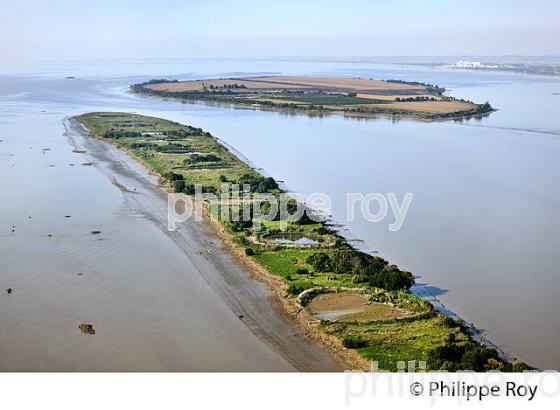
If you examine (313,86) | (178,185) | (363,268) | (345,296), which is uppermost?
(313,86)

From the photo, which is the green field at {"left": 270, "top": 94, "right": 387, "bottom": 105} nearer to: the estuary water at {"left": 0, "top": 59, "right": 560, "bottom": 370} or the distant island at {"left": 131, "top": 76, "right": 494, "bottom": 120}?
the distant island at {"left": 131, "top": 76, "right": 494, "bottom": 120}

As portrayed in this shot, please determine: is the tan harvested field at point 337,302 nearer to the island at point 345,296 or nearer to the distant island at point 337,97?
the island at point 345,296

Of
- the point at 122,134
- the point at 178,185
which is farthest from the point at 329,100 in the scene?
the point at 178,185

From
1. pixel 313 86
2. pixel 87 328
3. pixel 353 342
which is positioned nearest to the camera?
pixel 353 342

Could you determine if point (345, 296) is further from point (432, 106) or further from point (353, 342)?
point (432, 106)

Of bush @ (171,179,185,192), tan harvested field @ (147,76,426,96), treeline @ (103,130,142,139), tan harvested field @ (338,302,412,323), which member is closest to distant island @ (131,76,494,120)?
tan harvested field @ (147,76,426,96)

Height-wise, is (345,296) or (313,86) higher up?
(313,86)

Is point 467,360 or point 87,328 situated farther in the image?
point 87,328

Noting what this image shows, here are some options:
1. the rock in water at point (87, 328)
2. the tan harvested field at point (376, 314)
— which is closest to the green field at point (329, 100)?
the tan harvested field at point (376, 314)
